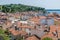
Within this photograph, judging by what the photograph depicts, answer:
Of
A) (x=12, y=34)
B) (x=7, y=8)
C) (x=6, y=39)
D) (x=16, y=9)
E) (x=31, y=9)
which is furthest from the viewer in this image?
(x=31, y=9)

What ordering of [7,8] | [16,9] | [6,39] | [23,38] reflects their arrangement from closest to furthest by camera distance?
1. [6,39]
2. [23,38]
3. [7,8]
4. [16,9]

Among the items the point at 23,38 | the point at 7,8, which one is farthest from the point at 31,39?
the point at 7,8

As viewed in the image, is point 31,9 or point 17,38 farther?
point 31,9

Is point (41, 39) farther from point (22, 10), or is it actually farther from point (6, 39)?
point (22, 10)

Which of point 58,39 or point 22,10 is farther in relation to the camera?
point 22,10

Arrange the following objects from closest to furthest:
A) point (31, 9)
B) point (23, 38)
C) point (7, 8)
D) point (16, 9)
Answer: point (23, 38), point (7, 8), point (16, 9), point (31, 9)

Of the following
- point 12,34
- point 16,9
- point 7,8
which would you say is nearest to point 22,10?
point 16,9

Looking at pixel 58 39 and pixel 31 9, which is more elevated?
pixel 58 39

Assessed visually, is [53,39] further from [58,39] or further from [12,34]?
[12,34]

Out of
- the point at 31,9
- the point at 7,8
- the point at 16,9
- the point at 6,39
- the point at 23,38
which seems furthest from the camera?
the point at 31,9
